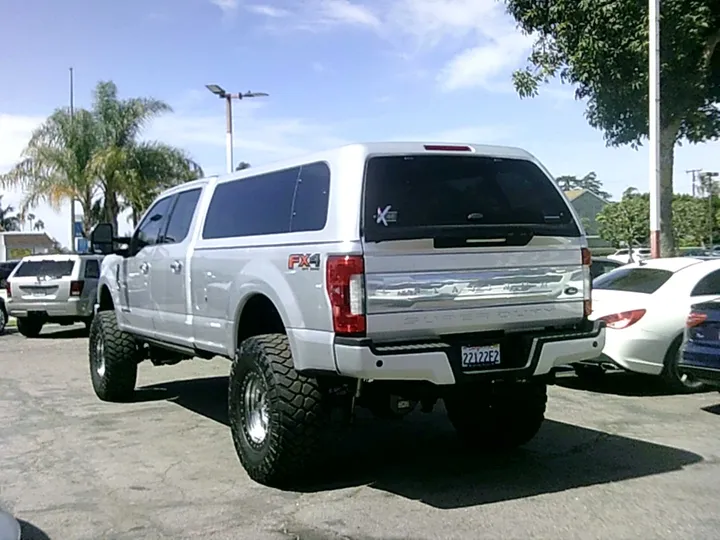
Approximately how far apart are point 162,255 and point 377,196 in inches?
125

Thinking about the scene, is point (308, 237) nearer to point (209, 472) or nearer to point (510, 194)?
point (510, 194)

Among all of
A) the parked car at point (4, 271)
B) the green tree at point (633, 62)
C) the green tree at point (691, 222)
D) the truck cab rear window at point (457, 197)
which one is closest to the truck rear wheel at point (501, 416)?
the truck cab rear window at point (457, 197)

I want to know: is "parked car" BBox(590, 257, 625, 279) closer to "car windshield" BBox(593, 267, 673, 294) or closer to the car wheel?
"car windshield" BBox(593, 267, 673, 294)

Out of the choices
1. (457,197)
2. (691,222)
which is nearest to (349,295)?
(457,197)

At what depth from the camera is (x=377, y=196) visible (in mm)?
5562

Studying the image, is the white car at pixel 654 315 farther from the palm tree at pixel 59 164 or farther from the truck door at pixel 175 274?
the palm tree at pixel 59 164

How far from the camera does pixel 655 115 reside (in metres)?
15.3

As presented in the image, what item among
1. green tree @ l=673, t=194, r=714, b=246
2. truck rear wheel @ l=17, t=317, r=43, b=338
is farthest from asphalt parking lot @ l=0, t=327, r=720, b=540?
green tree @ l=673, t=194, r=714, b=246

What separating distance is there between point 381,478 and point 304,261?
1.71 meters

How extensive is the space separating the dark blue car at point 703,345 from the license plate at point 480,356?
3.15m

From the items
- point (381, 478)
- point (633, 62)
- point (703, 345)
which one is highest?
point (633, 62)

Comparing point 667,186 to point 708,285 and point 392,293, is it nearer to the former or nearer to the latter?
point 708,285

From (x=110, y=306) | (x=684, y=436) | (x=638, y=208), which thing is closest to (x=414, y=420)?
(x=684, y=436)

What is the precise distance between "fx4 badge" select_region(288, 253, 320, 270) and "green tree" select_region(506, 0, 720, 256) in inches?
501
